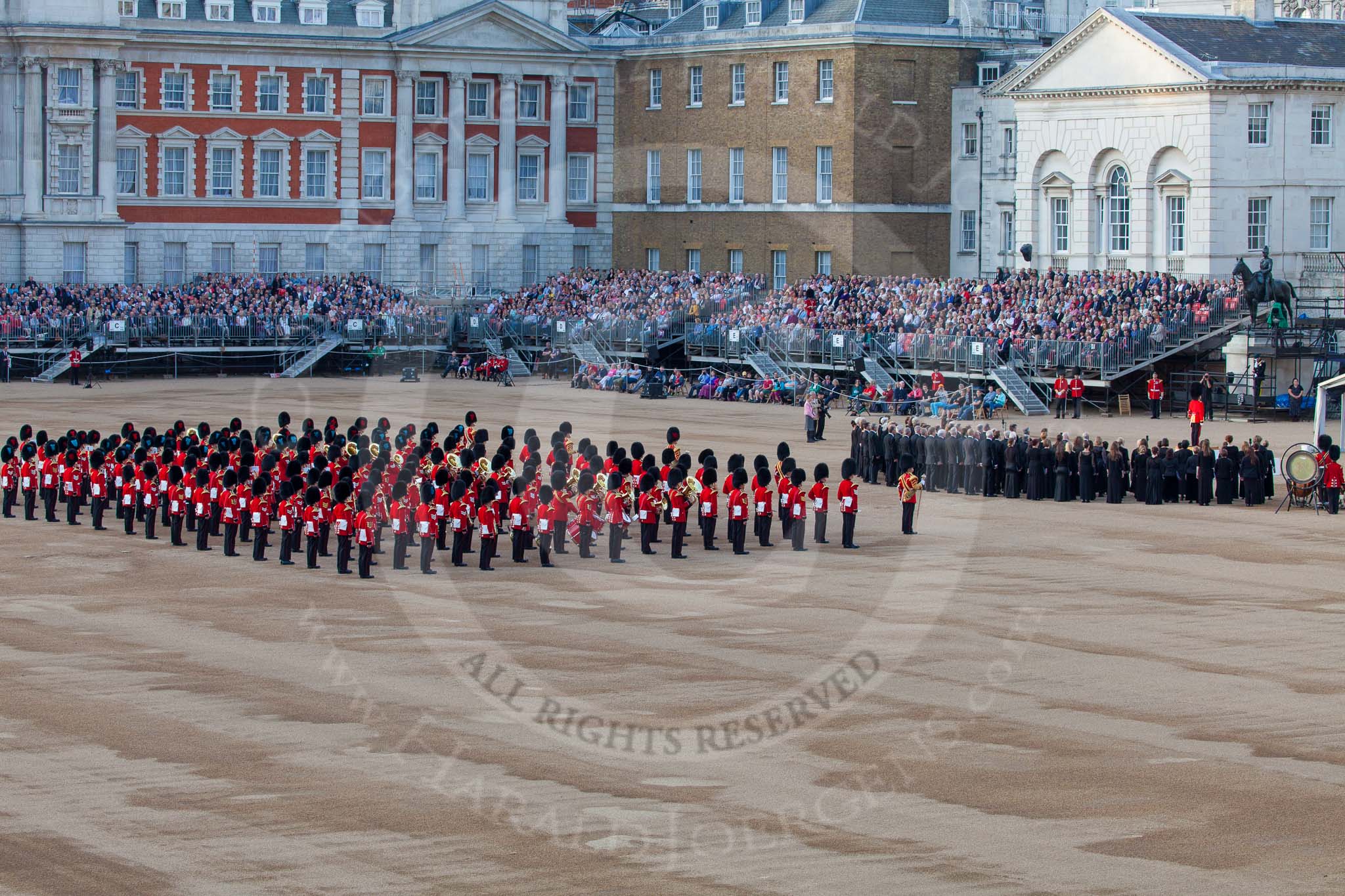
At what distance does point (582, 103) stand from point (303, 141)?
10.8 m

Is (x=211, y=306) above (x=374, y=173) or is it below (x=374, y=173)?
below

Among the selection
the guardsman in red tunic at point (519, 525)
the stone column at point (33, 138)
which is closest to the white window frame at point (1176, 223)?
the guardsman in red tunic at point (519, 525)

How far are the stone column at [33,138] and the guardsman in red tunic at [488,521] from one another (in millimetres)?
45749

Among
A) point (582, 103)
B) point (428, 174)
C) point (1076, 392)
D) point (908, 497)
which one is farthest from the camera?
point (582, 103)

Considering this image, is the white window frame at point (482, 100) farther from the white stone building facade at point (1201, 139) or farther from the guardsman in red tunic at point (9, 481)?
the guardsman in red tunic at point (9, 481)

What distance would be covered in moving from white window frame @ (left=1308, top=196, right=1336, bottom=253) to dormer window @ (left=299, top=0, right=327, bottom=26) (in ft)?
119

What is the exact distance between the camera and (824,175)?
2773 inches

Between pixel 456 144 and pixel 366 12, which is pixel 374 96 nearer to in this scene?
pixel 366 12

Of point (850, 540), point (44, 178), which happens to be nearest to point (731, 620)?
point (850, 540)

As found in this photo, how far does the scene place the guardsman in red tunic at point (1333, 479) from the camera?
1421 inches

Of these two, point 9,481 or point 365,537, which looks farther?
point 9,481

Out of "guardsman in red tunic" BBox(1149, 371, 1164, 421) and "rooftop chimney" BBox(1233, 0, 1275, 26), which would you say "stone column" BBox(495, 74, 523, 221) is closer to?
"rooftop chimney" BBox(1233, 0, 1275, 26)

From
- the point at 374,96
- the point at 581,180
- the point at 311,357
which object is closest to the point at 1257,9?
the point at 581,180

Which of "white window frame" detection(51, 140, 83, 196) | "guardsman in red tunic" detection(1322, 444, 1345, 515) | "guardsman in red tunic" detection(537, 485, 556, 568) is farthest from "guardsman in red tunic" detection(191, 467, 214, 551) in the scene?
"white window frame" detection(51, 140, 83, 196)
